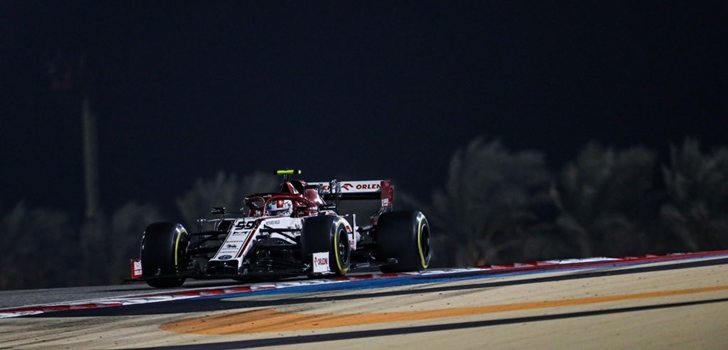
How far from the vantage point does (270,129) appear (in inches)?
951

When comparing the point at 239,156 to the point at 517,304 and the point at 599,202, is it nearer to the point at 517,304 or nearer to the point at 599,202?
the point at 599,202

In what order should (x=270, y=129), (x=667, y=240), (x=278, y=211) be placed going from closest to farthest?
(x=278, y=211) < (x=667, y=240) < (x=270, y=129)

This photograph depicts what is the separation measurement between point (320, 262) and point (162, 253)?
200 centimetres

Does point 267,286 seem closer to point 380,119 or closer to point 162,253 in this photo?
point 162,253

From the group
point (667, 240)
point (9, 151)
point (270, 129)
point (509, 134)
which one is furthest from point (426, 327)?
point (9, 151)

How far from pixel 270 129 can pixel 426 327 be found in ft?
53.8

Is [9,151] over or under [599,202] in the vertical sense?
over

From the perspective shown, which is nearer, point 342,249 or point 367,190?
point 342,249

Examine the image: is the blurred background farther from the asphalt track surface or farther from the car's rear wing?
the asphalt track surface

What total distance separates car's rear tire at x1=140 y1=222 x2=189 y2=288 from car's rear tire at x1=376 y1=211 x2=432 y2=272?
2.43 m

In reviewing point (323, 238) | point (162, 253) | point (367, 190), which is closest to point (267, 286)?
point (323, 238)

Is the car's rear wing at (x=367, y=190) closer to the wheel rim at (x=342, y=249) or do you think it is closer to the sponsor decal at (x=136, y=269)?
the wheel rim at (x=342, y=249)

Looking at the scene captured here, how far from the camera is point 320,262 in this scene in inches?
558

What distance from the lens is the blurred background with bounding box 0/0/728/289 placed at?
20266 mm
